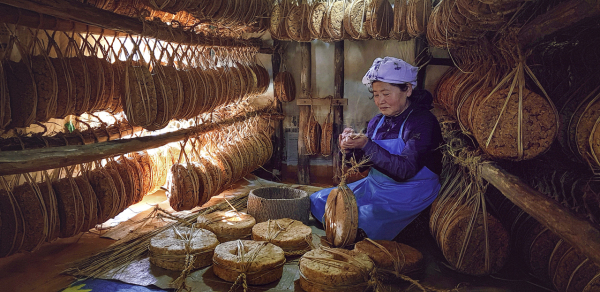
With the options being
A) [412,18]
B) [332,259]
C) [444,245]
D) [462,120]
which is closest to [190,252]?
[332,259]

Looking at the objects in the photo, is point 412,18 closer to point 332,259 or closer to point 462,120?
point 462,120

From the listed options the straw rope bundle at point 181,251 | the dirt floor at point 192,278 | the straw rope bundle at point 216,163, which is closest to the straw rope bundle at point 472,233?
the dirt floor at point 192,278

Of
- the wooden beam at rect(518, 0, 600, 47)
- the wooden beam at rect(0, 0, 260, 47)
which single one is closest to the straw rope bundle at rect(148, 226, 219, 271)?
the wooden beam at rect(0, 0, 260, 47)

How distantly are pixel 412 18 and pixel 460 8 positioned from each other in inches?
75.8

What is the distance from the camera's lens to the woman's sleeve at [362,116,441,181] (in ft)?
9.03

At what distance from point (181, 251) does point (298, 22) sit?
3.02m

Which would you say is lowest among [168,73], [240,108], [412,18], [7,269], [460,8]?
[7,269]

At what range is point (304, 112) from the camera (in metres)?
5.34

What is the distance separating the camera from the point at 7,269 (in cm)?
252

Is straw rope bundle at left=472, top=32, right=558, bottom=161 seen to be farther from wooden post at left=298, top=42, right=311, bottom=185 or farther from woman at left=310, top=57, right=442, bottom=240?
wooden post at left=298, top=42, right=311, bottom=185

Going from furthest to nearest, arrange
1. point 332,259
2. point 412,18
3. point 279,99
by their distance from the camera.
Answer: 1. point 279,99
2. point 412,18
3. point 332,259

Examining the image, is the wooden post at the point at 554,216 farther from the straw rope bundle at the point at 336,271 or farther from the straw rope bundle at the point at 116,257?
the straw rope bundle at the point at 116,257

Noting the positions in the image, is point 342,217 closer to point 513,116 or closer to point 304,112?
point 513,116

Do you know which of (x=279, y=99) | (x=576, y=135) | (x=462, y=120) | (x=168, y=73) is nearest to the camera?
(x=576, y=135)
